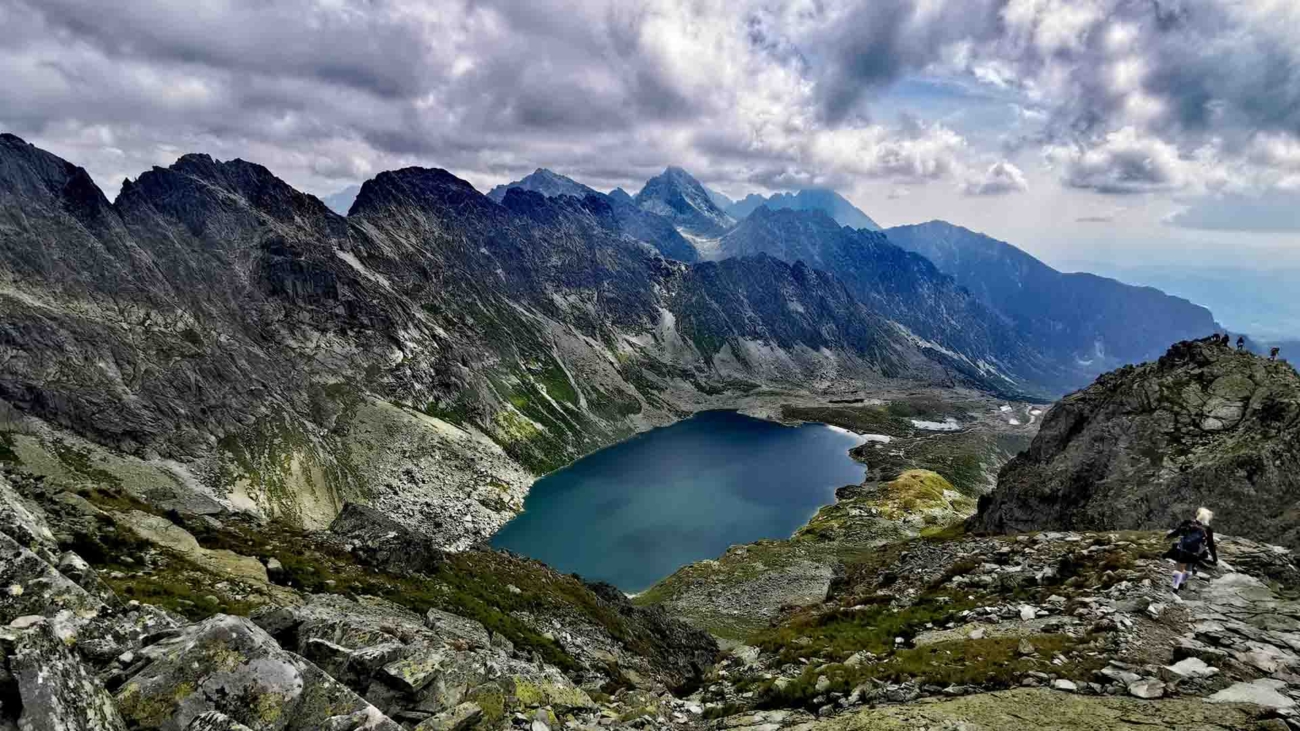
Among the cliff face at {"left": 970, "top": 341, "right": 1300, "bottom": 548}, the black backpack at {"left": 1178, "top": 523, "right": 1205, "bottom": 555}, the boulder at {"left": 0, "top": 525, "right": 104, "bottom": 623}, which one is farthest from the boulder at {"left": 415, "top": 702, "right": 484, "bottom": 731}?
the cliff face at {"left": 970, "top": 341, "right": 1300, "bottom": 548}

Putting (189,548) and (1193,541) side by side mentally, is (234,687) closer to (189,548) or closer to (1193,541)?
(189,548)

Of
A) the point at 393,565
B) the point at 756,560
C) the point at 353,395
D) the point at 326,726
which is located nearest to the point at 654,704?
the point at 326,726

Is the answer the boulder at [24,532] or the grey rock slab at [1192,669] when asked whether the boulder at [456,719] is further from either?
the grey rock slab at [1192,669]

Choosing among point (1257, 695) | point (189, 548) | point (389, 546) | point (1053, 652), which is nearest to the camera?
point (1257, 695)

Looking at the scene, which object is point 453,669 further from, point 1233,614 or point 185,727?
point 1233,614

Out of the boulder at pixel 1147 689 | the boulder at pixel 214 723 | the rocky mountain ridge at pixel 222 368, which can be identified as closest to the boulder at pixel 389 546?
the boulder at pixel 214 723

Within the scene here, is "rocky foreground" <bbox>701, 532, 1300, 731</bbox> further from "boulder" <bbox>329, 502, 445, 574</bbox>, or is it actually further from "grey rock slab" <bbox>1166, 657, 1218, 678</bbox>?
"boulder" <bbox>329, 502, 445, 574</bbox>

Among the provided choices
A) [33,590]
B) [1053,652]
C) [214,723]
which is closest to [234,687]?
[214,723]
